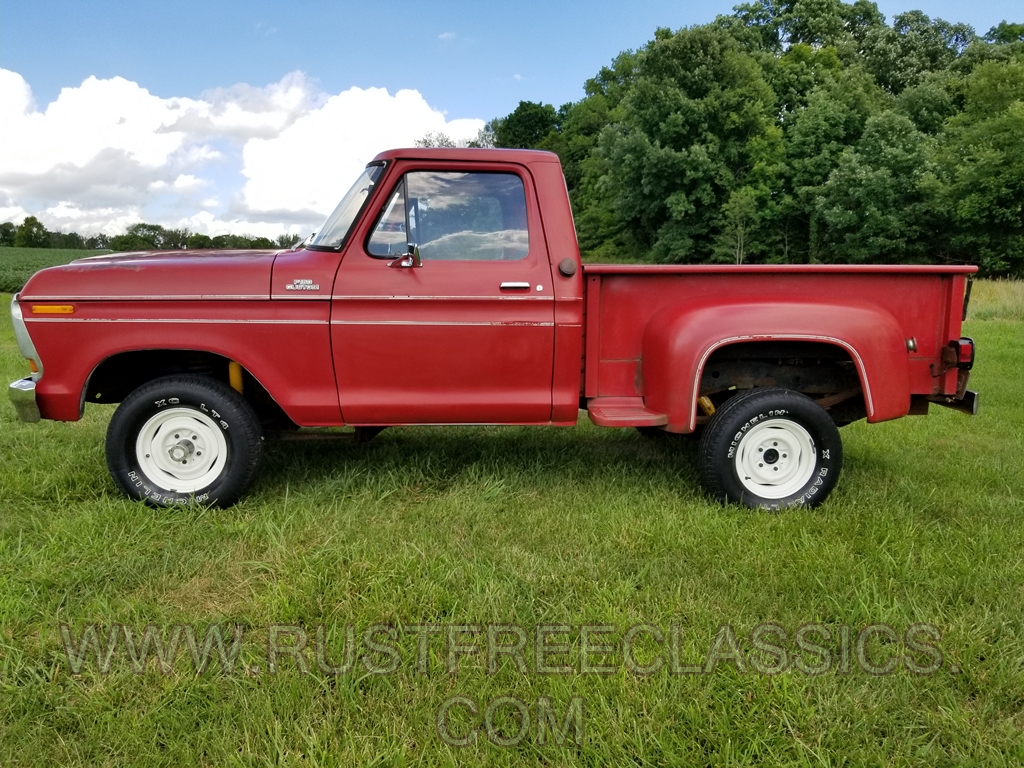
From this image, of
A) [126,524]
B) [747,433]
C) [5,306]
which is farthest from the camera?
[5,306]

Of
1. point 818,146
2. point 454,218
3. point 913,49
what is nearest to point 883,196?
point 818,146

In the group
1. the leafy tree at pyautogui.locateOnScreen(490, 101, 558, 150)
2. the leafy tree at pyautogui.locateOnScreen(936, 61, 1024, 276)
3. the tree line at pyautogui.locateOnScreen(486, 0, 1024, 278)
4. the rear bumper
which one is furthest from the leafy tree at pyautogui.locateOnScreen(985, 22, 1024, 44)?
the rear bumper

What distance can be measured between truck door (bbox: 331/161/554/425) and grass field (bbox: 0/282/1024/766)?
24.3 inches

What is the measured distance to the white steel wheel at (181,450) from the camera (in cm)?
385

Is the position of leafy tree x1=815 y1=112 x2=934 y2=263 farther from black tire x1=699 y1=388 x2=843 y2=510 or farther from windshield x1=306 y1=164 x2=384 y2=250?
windshield x1=306 y1=164 x2=384 y2=250

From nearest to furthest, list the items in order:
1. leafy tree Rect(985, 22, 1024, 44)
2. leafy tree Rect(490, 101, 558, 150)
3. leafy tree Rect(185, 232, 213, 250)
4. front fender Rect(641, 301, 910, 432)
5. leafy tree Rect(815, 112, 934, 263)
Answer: front fender Rect(641, 301, 910, 432)
leafy tree Rect(185, 232, 213, 250)
leafy tree Rect(815, 112, 934, 263)
leafy tree Rect(985, 22, 1024, 44)
leafy tree Rect(490, 101, 558, 150)

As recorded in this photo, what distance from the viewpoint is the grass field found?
219 centimetres

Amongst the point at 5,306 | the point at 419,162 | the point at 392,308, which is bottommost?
the point at 5,306

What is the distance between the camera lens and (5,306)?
20.8 metres

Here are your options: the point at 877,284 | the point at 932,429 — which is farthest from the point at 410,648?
the point at 932,429

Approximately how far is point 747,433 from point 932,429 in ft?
9.51

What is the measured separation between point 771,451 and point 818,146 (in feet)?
128

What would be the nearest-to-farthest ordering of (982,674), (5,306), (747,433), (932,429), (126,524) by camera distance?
(982,674)
(126,524)
(747,433)
(932,429)
(5,306)

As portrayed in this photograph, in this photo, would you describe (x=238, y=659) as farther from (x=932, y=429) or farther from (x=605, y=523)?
(x=932, y=429)
